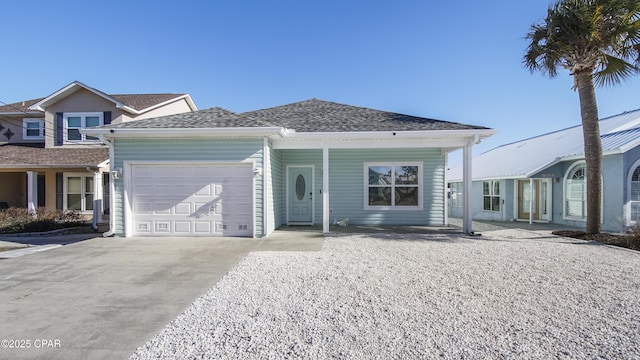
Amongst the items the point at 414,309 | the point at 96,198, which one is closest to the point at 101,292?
the point at 414,309

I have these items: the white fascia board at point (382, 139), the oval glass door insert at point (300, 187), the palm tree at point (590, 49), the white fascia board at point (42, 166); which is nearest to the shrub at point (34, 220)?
the white fascia board at point (42, 166)

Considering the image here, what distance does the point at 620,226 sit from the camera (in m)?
10.6

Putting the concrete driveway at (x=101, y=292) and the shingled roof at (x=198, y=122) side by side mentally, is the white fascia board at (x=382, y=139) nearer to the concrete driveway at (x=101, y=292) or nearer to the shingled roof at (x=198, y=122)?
the shingled roof at (x=198, y=122)

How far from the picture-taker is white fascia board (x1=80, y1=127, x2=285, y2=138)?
8664 millimetres

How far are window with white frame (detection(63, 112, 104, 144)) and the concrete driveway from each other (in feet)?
26.3

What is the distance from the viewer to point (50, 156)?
1330 centimetres

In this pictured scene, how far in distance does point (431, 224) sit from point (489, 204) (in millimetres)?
6078

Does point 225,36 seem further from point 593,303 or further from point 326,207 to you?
point 593,303

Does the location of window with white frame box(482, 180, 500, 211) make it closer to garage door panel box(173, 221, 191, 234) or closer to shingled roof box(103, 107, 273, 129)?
shingled roof box(103, 107, 273, 129)

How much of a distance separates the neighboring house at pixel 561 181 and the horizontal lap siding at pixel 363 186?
4.33 metres

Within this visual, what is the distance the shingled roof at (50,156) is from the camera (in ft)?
41.6

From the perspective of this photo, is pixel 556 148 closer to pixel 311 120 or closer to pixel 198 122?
pixel 311 120

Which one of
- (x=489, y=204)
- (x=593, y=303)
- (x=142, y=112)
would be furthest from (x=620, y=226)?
(x=142, y=112)

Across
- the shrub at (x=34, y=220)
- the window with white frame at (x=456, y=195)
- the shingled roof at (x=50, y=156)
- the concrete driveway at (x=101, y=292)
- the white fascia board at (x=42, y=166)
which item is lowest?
the concrete driveway at (x=101, y=292)
